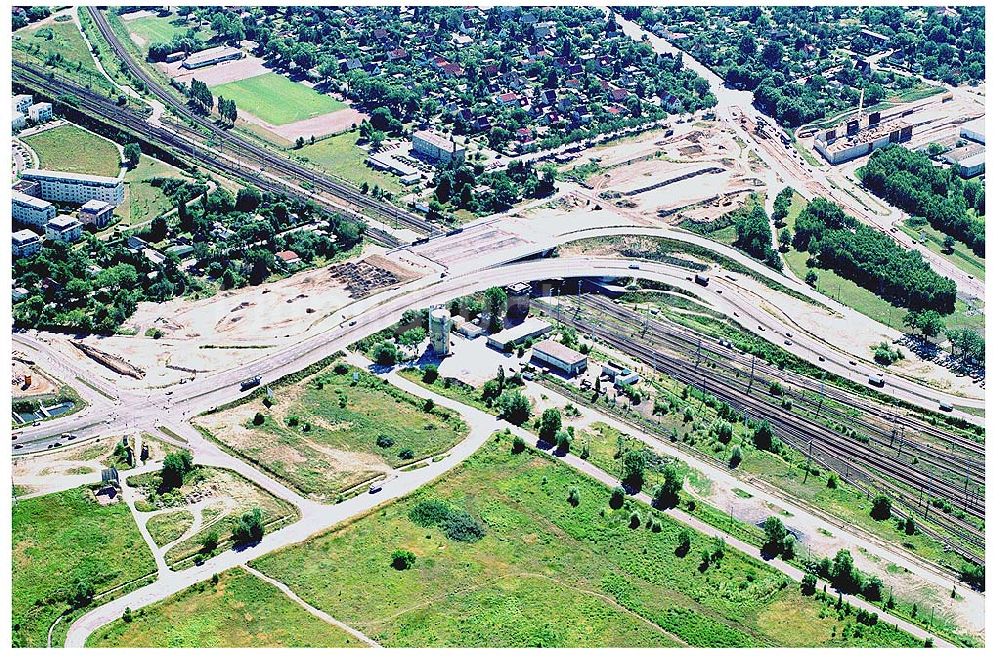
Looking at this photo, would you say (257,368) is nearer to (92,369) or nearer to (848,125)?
(92,369)

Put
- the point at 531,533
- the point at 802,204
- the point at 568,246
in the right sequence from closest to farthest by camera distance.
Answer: the point at 531,533
the point at 568,246
the point at 802,204

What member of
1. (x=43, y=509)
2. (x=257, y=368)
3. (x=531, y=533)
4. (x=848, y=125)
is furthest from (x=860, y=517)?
(x=848, y=125)

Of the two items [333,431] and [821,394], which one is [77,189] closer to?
[333,431]

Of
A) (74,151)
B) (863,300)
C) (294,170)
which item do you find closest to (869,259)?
(863,300)

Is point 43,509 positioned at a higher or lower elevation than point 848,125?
lower

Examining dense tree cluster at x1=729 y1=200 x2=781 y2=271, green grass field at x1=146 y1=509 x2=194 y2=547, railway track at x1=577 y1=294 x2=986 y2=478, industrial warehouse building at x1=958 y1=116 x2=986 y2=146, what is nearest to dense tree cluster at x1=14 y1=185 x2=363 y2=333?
railway track at x1=577 y1=294 x2=986 y2=478

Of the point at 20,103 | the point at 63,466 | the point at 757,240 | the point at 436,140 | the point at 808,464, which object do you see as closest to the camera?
the point at 63,466

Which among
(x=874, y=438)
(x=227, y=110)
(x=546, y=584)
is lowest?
(x=227, y=110)

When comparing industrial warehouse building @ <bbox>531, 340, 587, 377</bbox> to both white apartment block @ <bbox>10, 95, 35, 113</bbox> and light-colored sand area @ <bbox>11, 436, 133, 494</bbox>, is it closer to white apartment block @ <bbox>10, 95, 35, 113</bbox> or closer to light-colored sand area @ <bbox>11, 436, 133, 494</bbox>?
light-colored sand area @ <bbox>11, 436, 133, 494</bbox>
